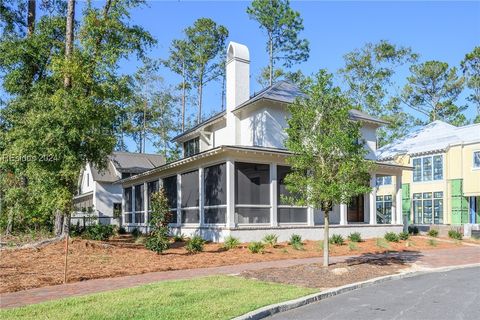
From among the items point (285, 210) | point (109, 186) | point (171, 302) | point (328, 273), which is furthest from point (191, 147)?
point (171, 302)

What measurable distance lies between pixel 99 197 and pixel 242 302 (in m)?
35.0

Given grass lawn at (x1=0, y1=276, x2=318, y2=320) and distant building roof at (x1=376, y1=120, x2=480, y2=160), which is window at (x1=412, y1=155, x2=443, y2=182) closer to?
distant building roof at (x1=376, y1=120, x2=480, y2=160)

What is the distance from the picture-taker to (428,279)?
11516 mm

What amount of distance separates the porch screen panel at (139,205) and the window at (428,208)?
64.1ft

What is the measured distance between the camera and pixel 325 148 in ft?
40.2

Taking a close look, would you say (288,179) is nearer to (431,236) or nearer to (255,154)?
(255,154)

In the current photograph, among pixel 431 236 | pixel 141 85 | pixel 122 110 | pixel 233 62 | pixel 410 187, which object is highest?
pixel 141 85

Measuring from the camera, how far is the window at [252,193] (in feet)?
62.2

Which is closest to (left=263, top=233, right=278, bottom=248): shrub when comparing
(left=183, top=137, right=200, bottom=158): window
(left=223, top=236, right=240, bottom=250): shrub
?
(left=223, top=236, right=240, bottom=250): shrub

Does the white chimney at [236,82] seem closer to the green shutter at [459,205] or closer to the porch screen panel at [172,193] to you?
the porch screen panel at [172,193]

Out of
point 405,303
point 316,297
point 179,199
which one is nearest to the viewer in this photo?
point 405,303

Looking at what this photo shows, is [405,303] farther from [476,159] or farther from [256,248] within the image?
[476,159]

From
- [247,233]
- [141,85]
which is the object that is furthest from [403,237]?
Answer: [141,85]

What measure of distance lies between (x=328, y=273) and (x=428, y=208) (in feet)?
74.7
